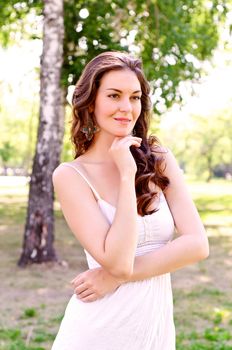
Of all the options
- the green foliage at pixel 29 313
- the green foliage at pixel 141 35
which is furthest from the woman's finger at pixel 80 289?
the green foliage at pixel 141 35

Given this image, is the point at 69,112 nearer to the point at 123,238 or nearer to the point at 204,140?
the point at 123,238

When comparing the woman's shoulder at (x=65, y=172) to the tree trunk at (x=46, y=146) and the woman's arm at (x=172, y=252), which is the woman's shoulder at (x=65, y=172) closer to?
the woman's arm at (x=172, y=252)

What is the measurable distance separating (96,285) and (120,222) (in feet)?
1.01

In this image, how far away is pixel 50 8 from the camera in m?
10.3

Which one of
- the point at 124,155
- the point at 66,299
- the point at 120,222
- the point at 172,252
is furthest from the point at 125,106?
the point at 66,299

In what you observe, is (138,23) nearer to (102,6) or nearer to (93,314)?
(102,6)

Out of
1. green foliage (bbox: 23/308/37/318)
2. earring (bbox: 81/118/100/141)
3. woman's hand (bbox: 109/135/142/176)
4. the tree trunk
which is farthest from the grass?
woman's hand (bbox: 109/135/142/176)

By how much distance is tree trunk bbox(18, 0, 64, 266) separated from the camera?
10195 mm

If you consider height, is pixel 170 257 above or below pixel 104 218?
below

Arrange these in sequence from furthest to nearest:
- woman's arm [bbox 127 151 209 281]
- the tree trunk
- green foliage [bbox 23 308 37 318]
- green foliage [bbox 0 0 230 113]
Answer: green foliage [bbox 0 0 230 113]
the tree trunk
green foliage [bbox 23 308 37 318]
woman's arm [bbox 127 151 209 281]

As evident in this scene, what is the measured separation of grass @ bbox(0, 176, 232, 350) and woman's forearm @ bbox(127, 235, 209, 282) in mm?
3652

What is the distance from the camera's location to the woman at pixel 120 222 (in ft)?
7.16

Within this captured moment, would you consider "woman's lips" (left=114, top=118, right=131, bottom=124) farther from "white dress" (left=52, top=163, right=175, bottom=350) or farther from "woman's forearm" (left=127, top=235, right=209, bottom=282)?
"woman's forearm" (left=127, top=235, right=209, bottom=282)

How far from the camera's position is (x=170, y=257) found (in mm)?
2326
